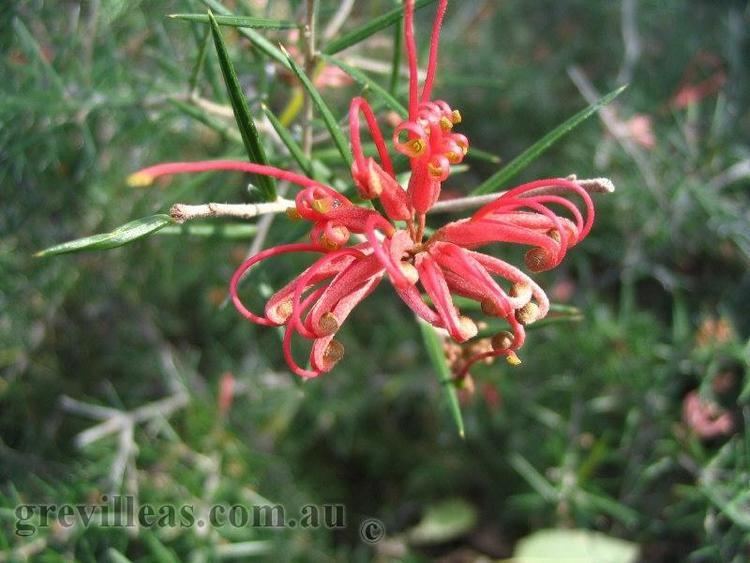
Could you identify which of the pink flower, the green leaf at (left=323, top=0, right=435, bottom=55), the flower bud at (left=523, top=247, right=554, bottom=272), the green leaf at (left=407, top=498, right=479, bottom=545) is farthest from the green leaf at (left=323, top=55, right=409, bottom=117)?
the green leaf at (left=407, top=498, right=479, bottom=545)

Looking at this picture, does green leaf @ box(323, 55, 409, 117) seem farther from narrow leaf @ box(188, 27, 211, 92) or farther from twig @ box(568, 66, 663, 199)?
twig @ box(568, 66, 663, 199)

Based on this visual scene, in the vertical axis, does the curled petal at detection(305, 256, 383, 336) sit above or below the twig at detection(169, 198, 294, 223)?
below

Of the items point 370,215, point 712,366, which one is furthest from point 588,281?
point 370,215

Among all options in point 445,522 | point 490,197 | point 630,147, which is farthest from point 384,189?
point 445,522

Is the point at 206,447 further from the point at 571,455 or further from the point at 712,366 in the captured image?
the point at 712,366

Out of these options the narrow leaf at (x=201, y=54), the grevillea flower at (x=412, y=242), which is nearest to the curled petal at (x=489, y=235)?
the grevillea flower at (x=412, y=242)
